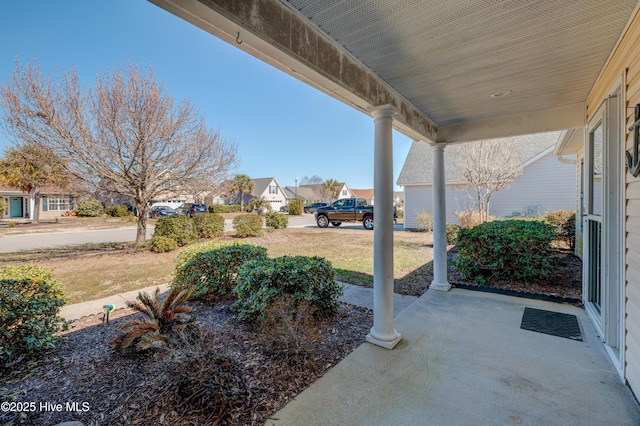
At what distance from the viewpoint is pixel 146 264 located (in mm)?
6891

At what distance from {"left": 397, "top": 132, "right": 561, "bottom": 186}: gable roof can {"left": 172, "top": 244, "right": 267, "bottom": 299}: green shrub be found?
9.12 m

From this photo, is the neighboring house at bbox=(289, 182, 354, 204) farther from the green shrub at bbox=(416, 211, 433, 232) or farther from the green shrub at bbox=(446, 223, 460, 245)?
the green shrub at bbox=(446, 223, 460, 245)

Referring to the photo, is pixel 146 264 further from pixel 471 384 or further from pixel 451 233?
pixel 451 233

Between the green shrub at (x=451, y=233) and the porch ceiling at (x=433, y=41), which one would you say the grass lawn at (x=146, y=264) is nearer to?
the green shrub at (x=451, y=233)

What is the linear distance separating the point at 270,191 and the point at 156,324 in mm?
37889

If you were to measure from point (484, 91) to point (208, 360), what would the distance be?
380cm

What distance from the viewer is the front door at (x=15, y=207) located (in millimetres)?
23328

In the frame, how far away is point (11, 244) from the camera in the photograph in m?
10.4

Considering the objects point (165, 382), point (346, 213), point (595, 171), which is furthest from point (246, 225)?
point (595, 171)

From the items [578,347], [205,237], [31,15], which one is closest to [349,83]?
[578,347]

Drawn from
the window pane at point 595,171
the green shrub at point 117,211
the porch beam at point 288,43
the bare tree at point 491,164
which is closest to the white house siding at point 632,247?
the window pane at point 595,171

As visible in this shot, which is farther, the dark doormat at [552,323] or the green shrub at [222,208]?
the green shrub at [222,208]

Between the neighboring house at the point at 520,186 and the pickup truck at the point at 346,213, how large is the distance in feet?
7.51

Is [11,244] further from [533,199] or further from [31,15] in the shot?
[533,199]
